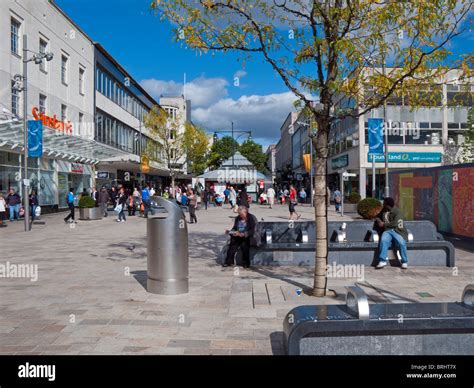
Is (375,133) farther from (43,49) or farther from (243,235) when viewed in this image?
(43,49)

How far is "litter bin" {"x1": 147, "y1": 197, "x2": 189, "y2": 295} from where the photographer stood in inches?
276

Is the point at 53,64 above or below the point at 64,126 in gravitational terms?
above

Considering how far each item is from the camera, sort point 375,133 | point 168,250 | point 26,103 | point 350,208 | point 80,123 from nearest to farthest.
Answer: point 168,250
point 26,103
point 375,133
point 350,208
point 80,123

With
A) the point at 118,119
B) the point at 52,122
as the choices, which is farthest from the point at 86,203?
the point at 118,119

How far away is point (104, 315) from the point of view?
591cm

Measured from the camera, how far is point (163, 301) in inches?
264

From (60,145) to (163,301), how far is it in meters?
24.3

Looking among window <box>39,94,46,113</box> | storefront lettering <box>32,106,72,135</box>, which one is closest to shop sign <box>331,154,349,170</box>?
storefront lettering <box>32,106,72,135</box>

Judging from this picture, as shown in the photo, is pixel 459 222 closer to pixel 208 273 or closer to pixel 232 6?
pixel 208 273

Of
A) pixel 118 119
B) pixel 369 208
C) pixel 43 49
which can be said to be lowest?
pixel 369 208

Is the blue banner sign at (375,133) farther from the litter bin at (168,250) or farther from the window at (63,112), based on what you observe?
the window at (63,112)
